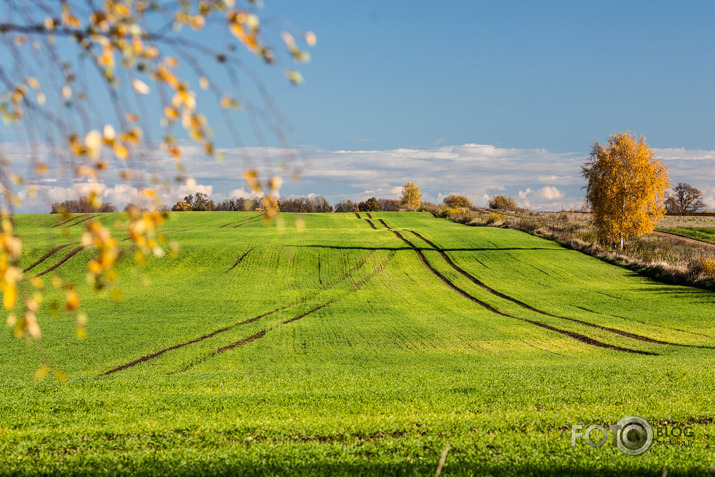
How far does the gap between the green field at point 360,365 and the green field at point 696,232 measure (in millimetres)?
23977

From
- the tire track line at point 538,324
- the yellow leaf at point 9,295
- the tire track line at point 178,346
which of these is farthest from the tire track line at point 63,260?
the yellow leaf at point 9,295

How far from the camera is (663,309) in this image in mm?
30219

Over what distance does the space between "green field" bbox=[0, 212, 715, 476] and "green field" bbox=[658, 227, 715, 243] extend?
24.0 metres

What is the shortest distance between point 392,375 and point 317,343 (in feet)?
27.7

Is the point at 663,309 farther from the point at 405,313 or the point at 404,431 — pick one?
the point at 404,431

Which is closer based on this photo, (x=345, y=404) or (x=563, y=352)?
(x=345, y=404)

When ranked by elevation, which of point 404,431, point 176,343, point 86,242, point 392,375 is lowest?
point 176,343

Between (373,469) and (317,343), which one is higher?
(373,469)

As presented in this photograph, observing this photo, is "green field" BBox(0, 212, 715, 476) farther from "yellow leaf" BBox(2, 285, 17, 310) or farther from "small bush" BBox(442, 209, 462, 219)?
"small bush" BBox(442, 209, 462, 219)

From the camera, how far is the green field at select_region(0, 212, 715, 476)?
7.33m

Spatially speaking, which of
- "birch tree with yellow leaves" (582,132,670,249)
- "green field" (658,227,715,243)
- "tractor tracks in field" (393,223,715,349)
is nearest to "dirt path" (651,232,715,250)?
"green field" (658,227,715,243)

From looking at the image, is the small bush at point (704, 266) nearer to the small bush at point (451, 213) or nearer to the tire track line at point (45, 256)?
the small bush at point (451, 213)

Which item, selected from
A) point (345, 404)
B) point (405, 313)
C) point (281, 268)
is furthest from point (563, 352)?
point (281, 268)

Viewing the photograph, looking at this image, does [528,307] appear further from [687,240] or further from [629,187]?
[687,240]
